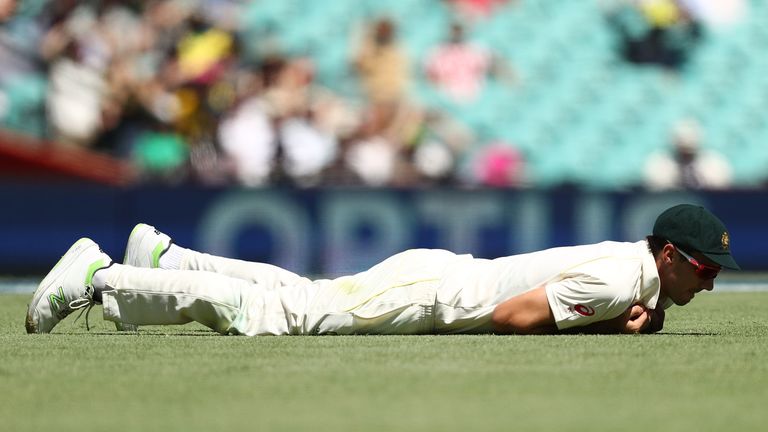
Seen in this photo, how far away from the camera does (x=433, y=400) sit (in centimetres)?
402

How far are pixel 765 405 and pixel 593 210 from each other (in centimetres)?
900

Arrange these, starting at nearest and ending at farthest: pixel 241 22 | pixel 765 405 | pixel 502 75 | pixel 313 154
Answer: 1. pixel 765 405
2. pixel 313 154
3. pixel 241 22
4. pixel 502 75

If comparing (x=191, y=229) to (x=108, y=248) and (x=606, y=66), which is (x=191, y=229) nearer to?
(x=108, y=248)

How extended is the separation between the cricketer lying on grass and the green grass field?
116 mm

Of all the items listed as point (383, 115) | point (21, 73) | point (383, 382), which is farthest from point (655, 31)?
point (383, 382)

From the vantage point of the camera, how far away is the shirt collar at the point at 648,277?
571 centimetres

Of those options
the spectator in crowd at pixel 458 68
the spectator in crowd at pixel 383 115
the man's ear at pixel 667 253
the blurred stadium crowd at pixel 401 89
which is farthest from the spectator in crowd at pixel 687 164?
the man's ear at pixel 667 253

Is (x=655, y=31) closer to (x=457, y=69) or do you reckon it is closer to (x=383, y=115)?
(x=457, y=69)

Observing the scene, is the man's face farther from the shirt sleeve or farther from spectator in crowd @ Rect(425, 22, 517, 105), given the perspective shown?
spectator in crowd @ Rect(425, 22, 517, 105)

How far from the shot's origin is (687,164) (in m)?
14.6

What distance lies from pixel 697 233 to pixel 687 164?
363 inches

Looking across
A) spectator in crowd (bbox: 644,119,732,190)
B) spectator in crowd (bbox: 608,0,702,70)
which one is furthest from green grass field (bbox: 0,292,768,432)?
spectator in crowd (bbox: 608,0,702,70)

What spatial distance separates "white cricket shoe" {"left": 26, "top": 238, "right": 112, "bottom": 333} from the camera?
594 cm

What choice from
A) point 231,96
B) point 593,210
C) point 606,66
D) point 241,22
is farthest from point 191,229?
point 606,66
